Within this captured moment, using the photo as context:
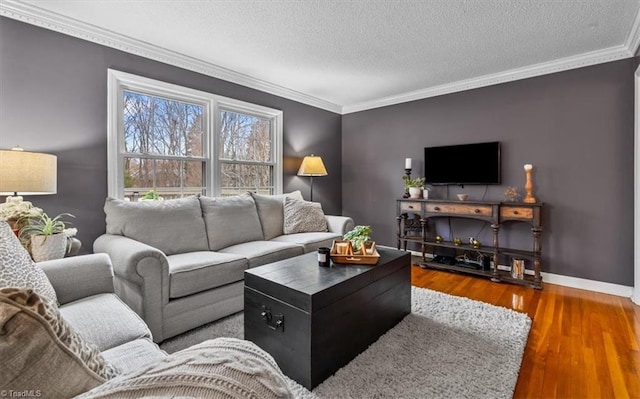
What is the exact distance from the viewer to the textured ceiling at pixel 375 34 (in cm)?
230

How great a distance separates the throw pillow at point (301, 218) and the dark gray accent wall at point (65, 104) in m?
1.77

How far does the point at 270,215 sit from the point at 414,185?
78.4 inches

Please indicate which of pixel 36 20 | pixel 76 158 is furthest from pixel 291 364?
pixel 36 20

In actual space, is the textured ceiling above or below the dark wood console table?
above

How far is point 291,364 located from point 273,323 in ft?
0.76

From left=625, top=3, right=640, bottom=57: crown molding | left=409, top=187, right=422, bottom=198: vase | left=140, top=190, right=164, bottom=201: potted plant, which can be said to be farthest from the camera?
left=409, top=187, right=422, bottom=198: vase

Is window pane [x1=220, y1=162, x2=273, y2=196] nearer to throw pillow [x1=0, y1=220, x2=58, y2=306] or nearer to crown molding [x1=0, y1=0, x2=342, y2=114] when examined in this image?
crown molding [x1=0, y1=0, x2=342, y2=114]

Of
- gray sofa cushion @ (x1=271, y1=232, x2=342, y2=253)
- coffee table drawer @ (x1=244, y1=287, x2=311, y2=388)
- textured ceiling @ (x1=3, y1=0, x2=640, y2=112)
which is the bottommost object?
coffee table drawer @ (x1=244, y1=287, x2=311, y2=388)

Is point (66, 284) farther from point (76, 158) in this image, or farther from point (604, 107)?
point (604, 107)

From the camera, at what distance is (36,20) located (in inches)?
93.0

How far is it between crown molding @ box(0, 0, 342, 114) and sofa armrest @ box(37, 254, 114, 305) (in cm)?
202

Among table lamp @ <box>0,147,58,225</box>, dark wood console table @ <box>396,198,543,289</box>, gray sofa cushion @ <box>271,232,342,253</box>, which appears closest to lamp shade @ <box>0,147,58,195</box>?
table lamp @ <box>0,147,58,225</box>

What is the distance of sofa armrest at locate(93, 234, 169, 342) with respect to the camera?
6.27ft

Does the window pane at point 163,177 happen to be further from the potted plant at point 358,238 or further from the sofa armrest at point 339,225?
the potted plant at point 358,238
